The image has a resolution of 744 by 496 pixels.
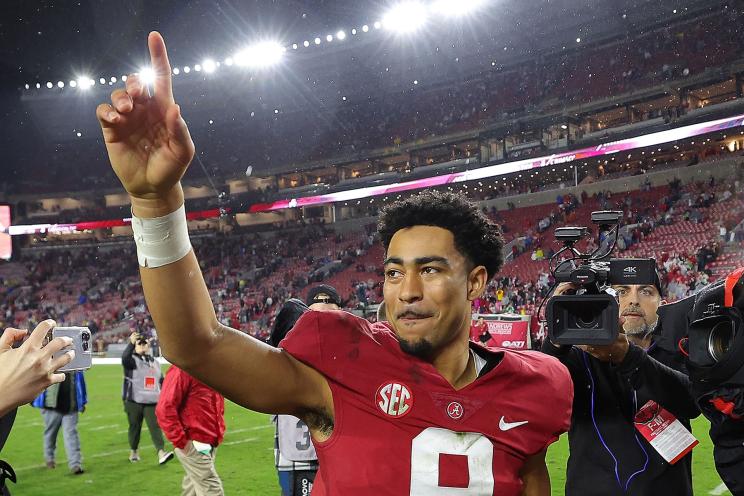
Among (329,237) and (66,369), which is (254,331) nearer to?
(329,237)

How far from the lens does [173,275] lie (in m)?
1.44

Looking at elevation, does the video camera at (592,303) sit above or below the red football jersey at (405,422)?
above

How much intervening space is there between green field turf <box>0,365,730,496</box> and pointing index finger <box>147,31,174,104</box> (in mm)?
5595

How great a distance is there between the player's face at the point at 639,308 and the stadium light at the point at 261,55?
31.7m

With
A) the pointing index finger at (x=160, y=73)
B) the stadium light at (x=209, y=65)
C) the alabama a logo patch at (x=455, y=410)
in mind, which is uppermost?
the stadium light at (x=209, y=65)

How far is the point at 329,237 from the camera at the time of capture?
32.8 metres

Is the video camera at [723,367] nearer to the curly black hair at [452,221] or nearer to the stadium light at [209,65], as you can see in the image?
the curly black hair at [452,221]

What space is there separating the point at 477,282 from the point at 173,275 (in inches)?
38.2

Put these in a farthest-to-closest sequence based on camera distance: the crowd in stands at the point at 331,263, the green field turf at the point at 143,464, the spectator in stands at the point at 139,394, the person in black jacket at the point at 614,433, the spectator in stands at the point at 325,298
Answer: the crowd in stands at the point at 331,263
the spectator in stands at the point at 139,394
the green field turf at the point at 143,464
the spectator in stands at the point at 325,298
the person in black jacket at the point at 614,433

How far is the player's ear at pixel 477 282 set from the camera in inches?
78.5

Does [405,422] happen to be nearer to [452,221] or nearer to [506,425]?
[506,425]

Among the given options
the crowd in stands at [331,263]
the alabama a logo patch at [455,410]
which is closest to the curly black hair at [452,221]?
the alabama a logo patch at [455,410]

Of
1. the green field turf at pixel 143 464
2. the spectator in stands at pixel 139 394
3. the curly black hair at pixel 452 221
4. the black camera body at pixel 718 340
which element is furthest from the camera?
the spectator in stands at pixel 139 394

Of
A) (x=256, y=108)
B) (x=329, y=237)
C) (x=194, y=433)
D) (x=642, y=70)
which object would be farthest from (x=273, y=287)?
(x=194, y=433)
